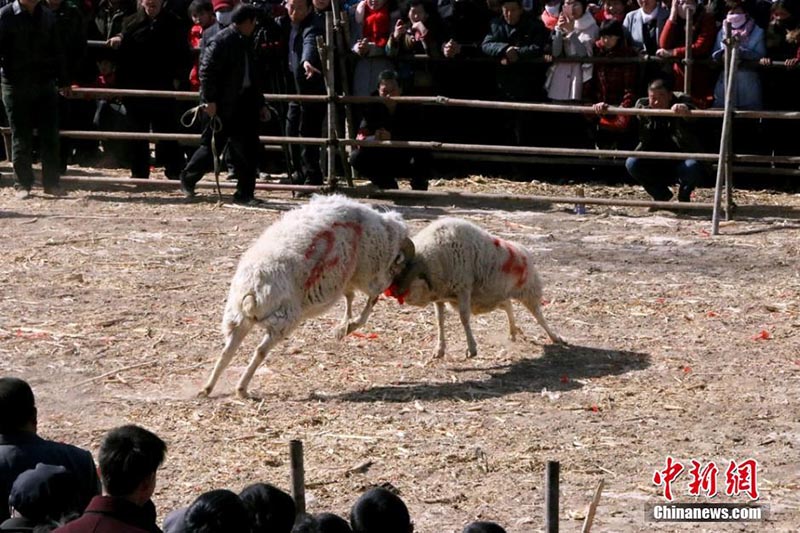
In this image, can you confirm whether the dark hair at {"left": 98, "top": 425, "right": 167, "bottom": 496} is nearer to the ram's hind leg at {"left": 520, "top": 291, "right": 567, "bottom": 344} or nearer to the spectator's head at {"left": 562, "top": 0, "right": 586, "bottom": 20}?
the ram's hind leg at {"left": 520, "top": 291, "right": 567, "bottom": 344}

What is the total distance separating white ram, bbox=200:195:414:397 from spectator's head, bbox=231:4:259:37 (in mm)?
4831

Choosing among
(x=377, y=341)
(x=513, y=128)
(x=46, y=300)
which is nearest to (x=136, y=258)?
(x=46, y=300)

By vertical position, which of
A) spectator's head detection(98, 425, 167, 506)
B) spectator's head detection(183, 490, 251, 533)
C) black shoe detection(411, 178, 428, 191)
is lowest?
black shoe detection(411, 178, 428, 191)

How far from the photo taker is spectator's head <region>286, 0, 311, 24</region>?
48.9 feet

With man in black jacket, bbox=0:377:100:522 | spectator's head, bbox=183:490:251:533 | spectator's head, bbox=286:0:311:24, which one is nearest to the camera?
spectator's head, bbox=183:490:251:533

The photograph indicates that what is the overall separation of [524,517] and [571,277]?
5017mm

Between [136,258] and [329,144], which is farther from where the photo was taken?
[329,144]

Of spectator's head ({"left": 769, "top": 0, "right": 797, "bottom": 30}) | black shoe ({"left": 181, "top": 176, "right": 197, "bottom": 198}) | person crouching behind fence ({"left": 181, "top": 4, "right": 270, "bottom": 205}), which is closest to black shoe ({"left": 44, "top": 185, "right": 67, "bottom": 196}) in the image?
black shoe ({"left": 181, "top": 176, "right": 197, "bottom": 198})

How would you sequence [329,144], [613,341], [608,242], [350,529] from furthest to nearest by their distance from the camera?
[329,144], [608,242], [613,341], [350,529]

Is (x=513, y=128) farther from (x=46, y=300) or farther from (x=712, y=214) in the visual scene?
(x=46, y=300)

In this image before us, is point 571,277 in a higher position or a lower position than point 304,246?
lower

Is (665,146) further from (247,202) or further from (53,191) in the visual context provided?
(53,191)

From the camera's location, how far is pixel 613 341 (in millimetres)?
9961

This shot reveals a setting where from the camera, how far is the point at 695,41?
1438 cm
